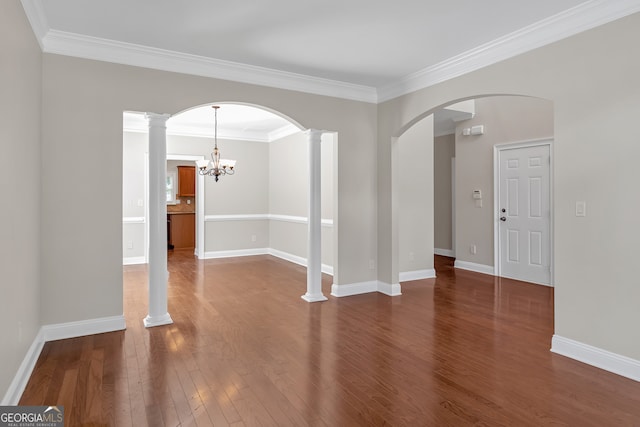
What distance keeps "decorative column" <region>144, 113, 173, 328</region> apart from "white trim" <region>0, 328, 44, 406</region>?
94cm

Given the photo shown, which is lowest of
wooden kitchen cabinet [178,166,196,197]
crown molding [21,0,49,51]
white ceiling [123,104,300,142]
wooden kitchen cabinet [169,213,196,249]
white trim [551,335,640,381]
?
white trim [551,335,640,381]

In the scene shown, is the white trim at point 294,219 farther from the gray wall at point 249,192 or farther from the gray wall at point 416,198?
the gray wall at point 416,198

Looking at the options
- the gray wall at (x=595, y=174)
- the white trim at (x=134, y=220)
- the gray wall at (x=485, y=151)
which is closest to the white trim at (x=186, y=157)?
the white trim at (x=134, y=220)

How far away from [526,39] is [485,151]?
11.2ft

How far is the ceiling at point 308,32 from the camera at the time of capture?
3008 mm

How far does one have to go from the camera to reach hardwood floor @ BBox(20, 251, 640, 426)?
231cm

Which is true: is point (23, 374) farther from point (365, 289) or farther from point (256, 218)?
point (256, 218)

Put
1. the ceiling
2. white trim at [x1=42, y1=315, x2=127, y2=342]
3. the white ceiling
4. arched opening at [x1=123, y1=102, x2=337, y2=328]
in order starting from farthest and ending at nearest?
arched opening at [x1=123, y1=102, x2=337, y2=328] → the white ceiling → white trim at [x1=42, y1=315, x2=127, y2=342] → the ceiling

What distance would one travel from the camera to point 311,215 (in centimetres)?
497

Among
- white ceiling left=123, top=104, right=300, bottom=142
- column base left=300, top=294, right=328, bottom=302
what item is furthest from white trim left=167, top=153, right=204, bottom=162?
column base left=300, top=294, right=328, bottom=302

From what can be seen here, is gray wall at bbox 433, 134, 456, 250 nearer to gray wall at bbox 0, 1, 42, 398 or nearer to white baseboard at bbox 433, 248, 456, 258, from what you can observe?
white baseboard at bbox 433, 248, 456, 258

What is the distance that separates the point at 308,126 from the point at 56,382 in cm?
361

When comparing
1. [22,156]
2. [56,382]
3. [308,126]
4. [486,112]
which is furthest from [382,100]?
[56,382]

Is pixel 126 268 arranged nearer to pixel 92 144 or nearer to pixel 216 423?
pixel 92 144
